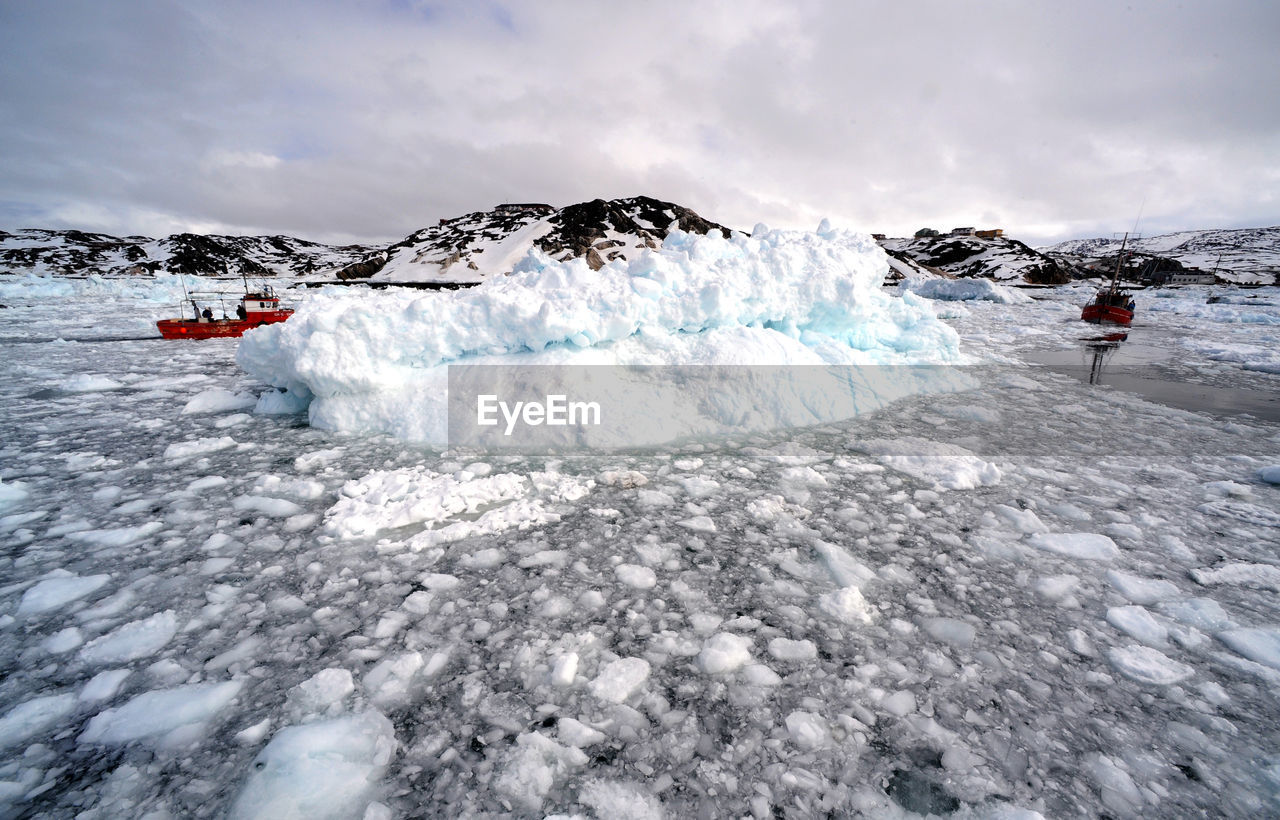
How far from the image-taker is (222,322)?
13562 mm

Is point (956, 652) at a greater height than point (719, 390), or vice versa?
point (719, 390)

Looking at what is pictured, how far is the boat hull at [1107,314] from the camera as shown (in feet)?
59.0

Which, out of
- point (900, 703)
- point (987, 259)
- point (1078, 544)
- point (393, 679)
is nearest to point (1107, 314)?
point (1078, 544)

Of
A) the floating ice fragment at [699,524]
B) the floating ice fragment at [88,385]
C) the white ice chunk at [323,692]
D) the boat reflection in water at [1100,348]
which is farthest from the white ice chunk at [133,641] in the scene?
the boat reflection in water at [1100,348]

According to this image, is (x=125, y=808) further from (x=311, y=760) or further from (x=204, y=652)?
(x=204, y=652)

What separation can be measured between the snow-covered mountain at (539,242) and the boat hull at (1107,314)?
3555 centimetres

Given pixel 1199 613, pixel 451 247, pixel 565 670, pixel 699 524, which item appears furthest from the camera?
pixel 451 247

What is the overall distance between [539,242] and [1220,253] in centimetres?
11908

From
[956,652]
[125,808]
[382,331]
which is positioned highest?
[382,331]

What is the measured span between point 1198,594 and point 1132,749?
1.42 metres

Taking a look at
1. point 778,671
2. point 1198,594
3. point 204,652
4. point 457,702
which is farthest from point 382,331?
point 1198,594

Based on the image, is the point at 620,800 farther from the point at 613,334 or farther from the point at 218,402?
the point at 218,402

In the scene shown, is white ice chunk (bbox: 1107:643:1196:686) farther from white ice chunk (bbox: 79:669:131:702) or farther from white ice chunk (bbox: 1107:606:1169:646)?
white ice chunk (bbox: 79:669:131:702)

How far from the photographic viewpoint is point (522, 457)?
426 cm
